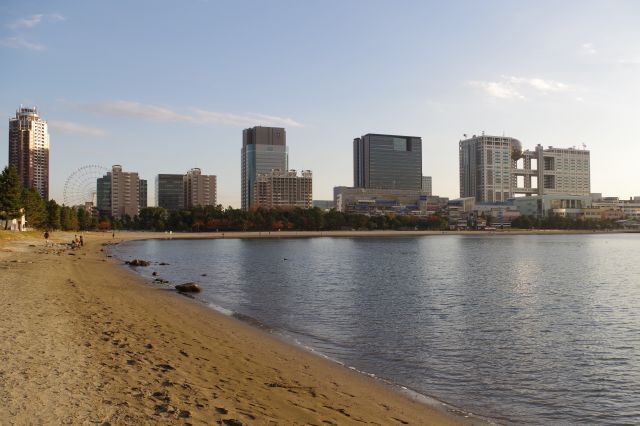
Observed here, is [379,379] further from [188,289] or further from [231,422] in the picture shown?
[188,289]

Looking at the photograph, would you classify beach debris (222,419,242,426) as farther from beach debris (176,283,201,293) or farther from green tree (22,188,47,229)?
green tree (22,188,47,229)

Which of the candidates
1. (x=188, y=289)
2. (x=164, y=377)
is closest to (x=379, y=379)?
(x=164, y=377)

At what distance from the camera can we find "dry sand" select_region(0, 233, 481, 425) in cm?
1022

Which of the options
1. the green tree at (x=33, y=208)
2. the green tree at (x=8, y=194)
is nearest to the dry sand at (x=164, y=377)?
the green tree at (x=8, y=194)

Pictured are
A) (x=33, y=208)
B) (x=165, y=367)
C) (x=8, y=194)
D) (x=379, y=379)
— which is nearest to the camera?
(x=165, y=367)

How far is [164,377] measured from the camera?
1309cm

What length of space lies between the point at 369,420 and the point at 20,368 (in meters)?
8.71

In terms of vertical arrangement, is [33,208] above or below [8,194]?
below

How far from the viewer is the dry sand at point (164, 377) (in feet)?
33.5

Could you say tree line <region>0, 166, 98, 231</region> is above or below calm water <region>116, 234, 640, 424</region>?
above

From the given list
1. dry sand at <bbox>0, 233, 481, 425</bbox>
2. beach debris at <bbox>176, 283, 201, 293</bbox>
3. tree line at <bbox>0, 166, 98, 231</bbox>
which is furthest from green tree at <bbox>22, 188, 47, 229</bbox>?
dry sand at <bbox>0, 233, 481, 425</bbox>

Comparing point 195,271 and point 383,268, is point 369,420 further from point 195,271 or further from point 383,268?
point 383,268

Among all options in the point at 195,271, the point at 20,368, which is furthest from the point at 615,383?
the point at 195,271

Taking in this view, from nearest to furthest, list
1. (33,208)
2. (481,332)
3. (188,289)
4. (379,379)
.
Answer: (379,379), (481,332), (188,289), (33,208)
